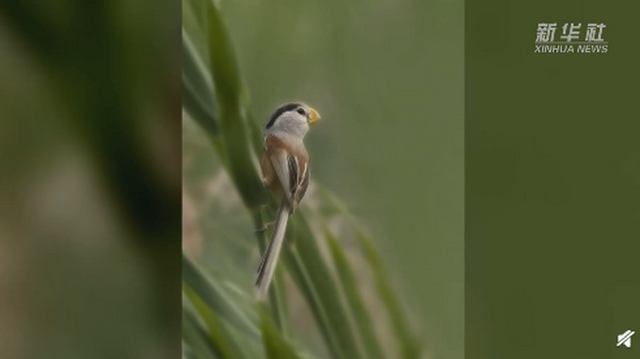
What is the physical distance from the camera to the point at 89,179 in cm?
109

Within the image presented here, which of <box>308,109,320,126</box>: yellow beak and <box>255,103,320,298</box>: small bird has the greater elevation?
<box>308,109,320,126</box>: yellow beak

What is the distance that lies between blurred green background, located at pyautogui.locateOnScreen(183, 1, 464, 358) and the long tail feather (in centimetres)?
2

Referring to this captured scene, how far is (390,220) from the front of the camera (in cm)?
112

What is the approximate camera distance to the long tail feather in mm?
1119

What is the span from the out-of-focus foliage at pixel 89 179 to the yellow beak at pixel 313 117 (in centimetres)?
19
